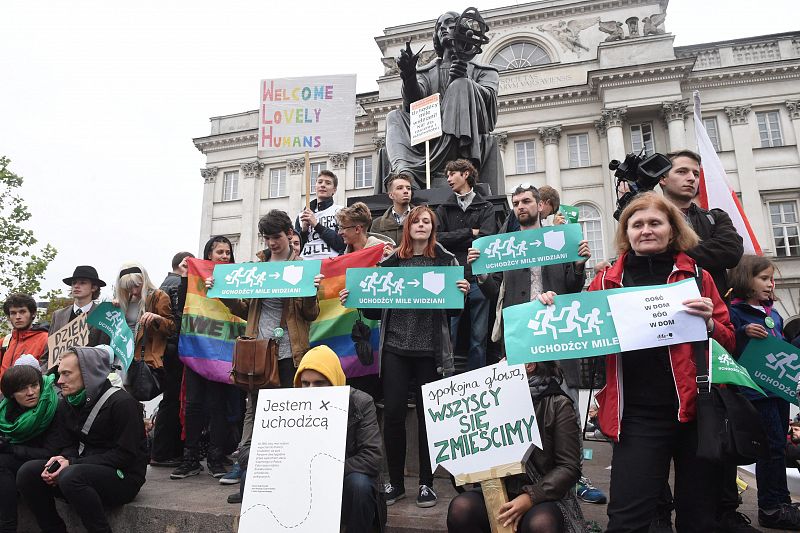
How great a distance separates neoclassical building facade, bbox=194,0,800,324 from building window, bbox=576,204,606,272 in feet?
0.24

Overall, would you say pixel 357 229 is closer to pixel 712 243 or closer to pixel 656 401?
pixel 712 243

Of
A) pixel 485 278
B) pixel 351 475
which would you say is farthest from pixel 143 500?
pixel 485 278

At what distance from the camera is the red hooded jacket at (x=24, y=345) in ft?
19.5

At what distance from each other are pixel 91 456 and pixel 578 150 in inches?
1247

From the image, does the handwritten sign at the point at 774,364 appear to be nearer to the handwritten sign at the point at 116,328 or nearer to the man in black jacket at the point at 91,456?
the man in black jacket at the point at 91,456

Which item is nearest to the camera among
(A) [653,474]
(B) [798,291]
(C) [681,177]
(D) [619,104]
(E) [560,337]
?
(A) [653,474]

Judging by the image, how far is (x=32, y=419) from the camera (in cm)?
426

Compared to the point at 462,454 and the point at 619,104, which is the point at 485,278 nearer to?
the point at 462,454

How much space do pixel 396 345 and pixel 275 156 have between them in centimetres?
3474

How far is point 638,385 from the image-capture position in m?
2.86

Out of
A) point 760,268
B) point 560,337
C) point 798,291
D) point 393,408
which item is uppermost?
point 798,291

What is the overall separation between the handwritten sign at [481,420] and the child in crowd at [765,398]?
1.70m

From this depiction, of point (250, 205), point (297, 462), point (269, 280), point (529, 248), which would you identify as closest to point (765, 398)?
point (529, 248)

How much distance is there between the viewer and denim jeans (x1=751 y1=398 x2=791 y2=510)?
368 cm
